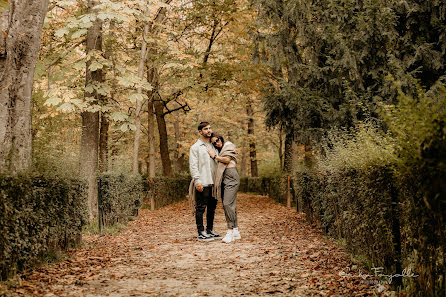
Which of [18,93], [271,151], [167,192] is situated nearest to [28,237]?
[18,93]

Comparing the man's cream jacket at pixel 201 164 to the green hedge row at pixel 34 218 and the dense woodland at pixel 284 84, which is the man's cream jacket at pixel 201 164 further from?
the green hedge row at pixel 34 218

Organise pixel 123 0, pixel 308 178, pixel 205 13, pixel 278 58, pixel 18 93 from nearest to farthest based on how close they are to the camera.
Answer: pixel 18 93, pixel 308 178, pixel 123 0, pixel 278 58, pixel 205 13

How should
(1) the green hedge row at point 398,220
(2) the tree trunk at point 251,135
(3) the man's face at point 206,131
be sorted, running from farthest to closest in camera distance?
(2) the tree trunk at point 251,135 → (3) the man's face at point 206,131 → (1) the green hedge row at point 398,220

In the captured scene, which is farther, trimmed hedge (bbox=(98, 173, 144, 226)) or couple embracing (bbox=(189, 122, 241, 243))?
trimmed hedge (bbox=(98, 173, 144, 226))

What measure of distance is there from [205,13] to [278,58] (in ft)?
15.1

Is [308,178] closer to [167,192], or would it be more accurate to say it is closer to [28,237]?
[28,237]

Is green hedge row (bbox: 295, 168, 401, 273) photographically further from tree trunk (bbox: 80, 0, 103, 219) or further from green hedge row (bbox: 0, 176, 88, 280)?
tree trunk (bbox: 80, 0, 103, 219)

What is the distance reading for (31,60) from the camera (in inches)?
267

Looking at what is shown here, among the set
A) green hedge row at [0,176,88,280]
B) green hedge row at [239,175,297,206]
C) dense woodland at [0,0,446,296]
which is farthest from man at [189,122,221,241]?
green hedge row at [239,175,297,206]

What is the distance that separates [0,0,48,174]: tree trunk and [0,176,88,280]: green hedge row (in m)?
0.79

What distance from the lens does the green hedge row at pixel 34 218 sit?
15.0 feet

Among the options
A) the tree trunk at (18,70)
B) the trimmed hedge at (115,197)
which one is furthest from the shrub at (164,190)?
the tree trunk at (18,70)

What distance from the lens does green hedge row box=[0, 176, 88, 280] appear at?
458cm

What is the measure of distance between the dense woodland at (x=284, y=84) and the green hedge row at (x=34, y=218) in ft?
0.81
